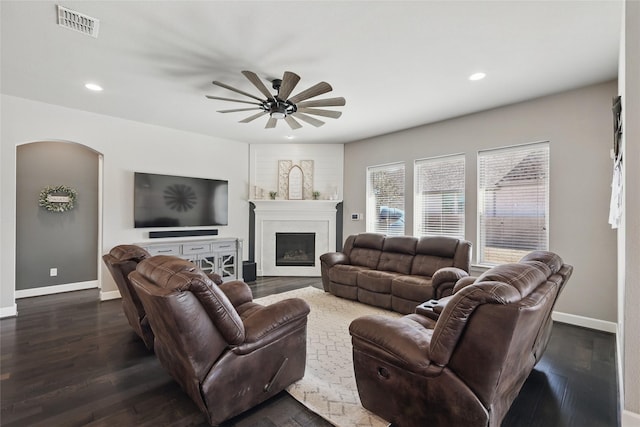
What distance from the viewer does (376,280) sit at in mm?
4102

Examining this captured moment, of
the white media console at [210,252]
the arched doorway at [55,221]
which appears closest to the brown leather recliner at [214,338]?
the white media console at [210,252]

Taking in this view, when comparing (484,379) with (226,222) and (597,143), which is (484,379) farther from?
(226,222)

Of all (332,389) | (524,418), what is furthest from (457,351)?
(332,389)

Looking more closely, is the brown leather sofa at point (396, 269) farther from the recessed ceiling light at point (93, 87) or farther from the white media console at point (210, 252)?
the recessed ceiling light at point (93, 87)

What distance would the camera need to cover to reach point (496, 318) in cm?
134

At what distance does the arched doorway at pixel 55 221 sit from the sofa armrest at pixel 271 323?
4.15 meters

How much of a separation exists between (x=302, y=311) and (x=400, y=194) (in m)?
3.87

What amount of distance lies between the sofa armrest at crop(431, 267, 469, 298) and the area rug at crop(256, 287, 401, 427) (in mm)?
661

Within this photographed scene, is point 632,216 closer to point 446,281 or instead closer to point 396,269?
point 446,281

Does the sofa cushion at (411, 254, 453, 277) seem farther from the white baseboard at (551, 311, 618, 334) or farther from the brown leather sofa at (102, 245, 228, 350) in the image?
the brown leather sofa at (102, 245, 228, 350)

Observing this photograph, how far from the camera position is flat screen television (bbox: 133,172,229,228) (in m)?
4.79

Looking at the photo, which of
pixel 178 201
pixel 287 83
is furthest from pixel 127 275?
pixel 178 201

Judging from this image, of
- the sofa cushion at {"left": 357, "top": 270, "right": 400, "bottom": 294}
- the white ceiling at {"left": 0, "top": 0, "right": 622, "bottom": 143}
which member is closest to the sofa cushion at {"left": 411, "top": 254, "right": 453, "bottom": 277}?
the sofa cushion at {"left": 357, "top": 270, "right": 400, "bottom": 294}

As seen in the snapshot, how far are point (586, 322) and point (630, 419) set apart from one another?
2.14 meters
